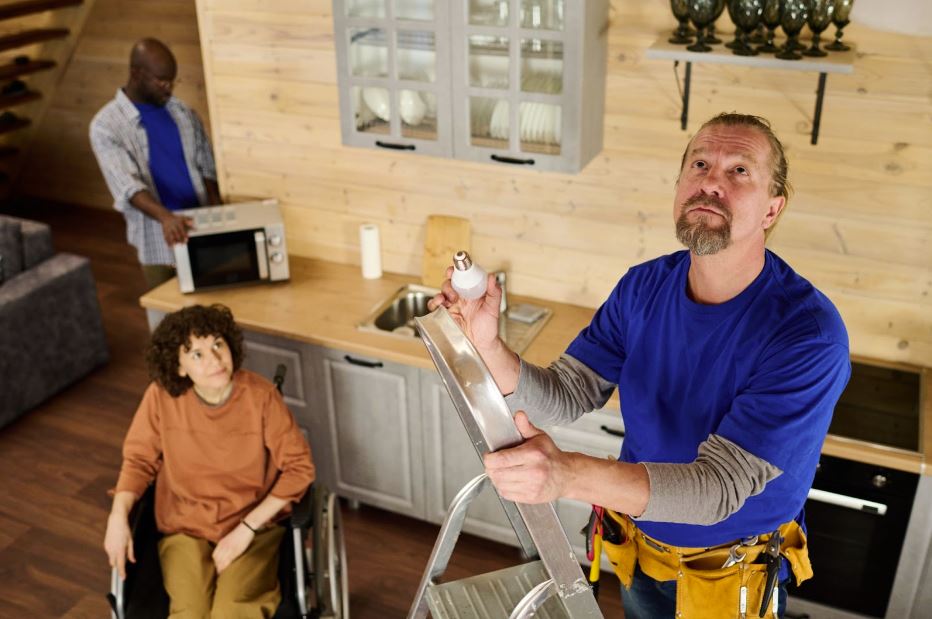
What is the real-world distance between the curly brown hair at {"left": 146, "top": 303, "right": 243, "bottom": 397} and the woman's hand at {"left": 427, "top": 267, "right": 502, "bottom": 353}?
1.11m

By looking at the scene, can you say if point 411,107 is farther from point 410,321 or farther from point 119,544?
point 119,544

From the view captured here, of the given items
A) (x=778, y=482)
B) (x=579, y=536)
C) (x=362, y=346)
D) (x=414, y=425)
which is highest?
(x=778, y=482)

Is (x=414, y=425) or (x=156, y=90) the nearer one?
(x=414, y=425)

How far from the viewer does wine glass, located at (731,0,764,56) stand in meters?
2.43

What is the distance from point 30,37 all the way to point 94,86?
0.82m

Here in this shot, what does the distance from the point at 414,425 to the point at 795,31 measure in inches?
67.0

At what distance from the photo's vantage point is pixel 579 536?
3.11m

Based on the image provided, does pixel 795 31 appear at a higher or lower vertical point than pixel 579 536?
higher

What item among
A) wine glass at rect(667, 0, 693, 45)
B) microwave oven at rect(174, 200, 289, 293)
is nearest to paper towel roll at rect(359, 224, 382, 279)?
microwave oven at rect(174, 200, 289, 293)

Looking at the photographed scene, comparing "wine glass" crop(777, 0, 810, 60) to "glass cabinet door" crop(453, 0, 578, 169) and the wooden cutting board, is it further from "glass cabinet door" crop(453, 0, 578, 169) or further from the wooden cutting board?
the wooden cutting board

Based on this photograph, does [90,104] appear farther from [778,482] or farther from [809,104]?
[778,482]

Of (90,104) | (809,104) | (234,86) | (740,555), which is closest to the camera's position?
(740,555)

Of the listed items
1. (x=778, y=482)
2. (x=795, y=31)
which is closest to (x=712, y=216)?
(x=778, y=482)

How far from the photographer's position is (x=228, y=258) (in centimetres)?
345
